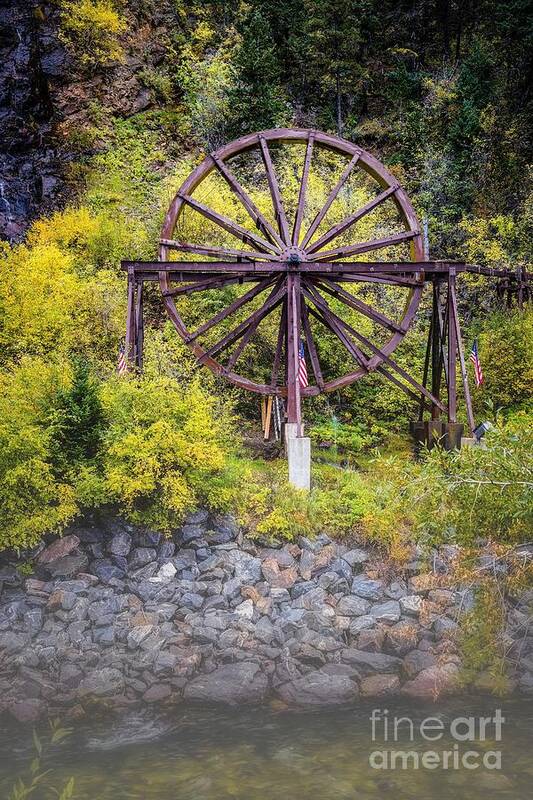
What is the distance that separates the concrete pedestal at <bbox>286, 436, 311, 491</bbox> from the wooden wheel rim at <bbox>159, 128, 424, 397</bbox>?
2.25 meters

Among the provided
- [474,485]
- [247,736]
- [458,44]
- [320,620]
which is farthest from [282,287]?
[458,44]

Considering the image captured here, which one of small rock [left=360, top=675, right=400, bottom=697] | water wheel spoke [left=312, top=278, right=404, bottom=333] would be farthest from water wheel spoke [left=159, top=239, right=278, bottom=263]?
small rock [left=360, top=675, right=400, bottom=697]

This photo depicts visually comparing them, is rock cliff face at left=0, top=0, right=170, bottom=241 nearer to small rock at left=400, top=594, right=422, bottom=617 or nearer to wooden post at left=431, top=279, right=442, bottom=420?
wooden post at left=431, top=279, right=442, bottom=420

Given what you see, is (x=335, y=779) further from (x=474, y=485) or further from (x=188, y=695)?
(x=474, y=485)

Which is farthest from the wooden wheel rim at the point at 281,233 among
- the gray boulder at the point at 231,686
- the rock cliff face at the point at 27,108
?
the rock cliff face at the point at 27,108

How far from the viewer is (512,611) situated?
38.8 feet

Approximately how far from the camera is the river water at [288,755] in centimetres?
828

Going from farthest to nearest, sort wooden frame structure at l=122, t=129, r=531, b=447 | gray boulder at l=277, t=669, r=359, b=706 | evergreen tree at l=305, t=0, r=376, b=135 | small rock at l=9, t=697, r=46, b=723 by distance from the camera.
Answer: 1. evergreen tree at l=305, t=0, r=376, b=135
2. wooden frame structure at l=122, t=129, r=531, b=447
3. gray boulder at l=277, t=669, r=359, b=706
4. small rock at l=9, t=697, r=46, b=723

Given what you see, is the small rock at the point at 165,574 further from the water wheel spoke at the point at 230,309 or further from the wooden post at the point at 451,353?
the wooden post at the point at 451,353

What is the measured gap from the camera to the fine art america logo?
8.79m

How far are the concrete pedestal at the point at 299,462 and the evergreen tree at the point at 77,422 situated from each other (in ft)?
13.1

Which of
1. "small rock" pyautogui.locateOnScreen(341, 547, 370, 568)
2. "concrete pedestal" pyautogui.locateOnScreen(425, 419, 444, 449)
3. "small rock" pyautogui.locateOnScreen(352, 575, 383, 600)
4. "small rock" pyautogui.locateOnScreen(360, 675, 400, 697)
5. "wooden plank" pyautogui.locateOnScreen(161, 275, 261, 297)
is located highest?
"wooden plank" pyautogui.locateOnScreen(161, 275, 261, 297)

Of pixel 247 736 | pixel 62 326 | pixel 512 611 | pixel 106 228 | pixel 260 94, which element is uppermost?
pixel 260 94

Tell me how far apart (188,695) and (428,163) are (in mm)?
26441
